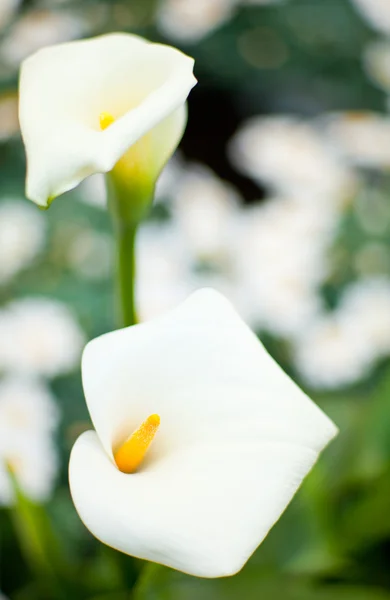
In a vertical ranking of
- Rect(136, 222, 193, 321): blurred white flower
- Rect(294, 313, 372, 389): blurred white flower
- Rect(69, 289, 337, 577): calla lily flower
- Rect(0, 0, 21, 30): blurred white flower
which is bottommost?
Rect(294, 313, 372, 389): blurred white flower

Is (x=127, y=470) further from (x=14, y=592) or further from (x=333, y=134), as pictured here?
(x=333, y=134)

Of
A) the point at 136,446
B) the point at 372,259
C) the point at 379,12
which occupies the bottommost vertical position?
the point at 372,259

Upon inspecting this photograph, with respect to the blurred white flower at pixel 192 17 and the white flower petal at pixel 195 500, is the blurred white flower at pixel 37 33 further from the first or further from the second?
the white flower petal at pixel 195 500

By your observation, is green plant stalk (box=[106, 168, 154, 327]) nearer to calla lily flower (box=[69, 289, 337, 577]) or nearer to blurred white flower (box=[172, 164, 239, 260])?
calla lily flower (box=[69, 289, 337, 577])

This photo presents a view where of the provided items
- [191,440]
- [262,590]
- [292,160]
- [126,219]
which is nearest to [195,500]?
[191,440]

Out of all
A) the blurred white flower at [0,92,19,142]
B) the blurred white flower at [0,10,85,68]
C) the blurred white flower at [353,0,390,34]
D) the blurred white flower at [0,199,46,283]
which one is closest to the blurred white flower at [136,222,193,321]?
the blurred white flower at [0,199,46,283]

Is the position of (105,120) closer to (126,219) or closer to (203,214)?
(126,219)
